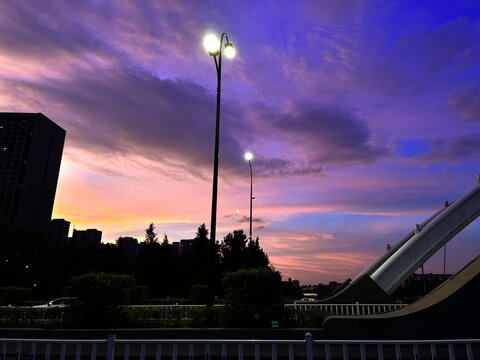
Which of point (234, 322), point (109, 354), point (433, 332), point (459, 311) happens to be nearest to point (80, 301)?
point (234, 322)

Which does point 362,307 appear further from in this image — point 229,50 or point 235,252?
point 235,252

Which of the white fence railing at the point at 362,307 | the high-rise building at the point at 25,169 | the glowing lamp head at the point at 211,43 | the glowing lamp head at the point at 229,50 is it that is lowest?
the white fence railing at the point at 362,307

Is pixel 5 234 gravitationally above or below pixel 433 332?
above

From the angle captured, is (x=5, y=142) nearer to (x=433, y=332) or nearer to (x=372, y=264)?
(x=372, y=264)

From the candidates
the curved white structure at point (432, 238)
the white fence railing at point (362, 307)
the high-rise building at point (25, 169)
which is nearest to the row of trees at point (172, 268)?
the curved white structure at point (432, 238)

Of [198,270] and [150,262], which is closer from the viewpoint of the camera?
[198,270]

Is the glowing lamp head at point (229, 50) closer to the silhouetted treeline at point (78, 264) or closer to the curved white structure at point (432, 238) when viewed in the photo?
the curved white structure at point (432, 238)

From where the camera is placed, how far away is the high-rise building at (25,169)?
506ft

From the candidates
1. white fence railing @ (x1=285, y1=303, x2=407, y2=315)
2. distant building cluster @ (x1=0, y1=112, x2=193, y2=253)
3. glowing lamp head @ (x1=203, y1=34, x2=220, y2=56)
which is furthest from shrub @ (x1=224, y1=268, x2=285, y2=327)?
distant building cluster @ (x1=0, y1=112, x2=193, y2=253)

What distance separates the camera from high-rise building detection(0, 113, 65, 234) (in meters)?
154

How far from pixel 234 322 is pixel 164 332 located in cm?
223

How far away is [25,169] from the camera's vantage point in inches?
6334

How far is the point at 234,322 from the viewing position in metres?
11.1

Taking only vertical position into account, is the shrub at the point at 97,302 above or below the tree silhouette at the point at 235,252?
below
